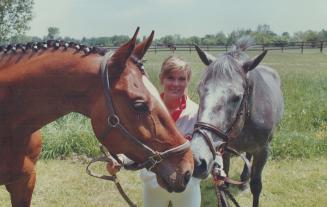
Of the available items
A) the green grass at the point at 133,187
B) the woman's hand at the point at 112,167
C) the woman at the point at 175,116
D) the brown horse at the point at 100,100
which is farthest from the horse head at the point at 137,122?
the green grass at the point at 133,187

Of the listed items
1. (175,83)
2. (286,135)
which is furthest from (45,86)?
(286,135)

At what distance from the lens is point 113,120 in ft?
7.27

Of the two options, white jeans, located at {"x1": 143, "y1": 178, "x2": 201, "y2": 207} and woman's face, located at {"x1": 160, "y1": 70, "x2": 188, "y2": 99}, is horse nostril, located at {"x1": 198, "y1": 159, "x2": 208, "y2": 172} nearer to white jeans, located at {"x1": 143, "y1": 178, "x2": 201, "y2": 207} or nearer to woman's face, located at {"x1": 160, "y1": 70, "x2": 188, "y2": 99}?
white jeans, located at {"x1": 143, "y1": 178, "x2": 201, "y2": 207}

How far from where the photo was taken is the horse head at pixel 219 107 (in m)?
3.27

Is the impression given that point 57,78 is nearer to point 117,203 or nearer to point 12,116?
point 12,116

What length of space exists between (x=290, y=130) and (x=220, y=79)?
4.97m

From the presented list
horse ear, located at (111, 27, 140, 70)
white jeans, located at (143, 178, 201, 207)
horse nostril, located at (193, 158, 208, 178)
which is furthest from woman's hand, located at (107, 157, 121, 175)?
horse ear, located at (111, 27, 140, 70)

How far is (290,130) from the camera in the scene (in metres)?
8.17

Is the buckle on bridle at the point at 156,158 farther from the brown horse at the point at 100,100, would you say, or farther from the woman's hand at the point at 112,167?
the woman's hand at the point at 112,167

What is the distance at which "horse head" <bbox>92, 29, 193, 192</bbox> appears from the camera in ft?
7.29

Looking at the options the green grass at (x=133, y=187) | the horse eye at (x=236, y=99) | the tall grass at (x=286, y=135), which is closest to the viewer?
the horse eye at (x=236, y=99)

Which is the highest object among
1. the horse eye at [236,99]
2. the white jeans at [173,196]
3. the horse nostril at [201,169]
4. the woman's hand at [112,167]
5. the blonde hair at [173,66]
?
the blonde hair at [173,66]

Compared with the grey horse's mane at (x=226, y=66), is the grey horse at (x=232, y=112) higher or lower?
lower

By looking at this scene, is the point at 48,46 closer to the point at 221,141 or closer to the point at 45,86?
the point at 45,86
